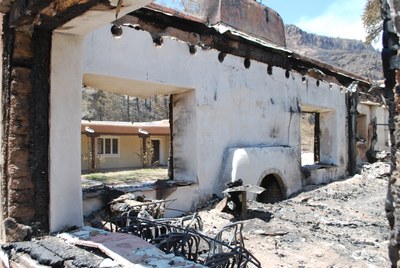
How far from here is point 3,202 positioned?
4199 millimetres

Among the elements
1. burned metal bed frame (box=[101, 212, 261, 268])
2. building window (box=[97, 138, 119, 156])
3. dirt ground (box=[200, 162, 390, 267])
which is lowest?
dirt ground (box=[200, 162, 390, 267])

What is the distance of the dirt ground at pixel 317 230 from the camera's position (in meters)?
5.53

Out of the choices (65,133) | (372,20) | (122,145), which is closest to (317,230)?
(65,133)

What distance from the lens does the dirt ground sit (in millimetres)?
5527

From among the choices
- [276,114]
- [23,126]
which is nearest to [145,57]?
[23,126]

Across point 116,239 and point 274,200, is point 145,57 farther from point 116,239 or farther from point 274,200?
point 274,200

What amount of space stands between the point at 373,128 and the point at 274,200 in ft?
32.3

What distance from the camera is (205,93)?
7828mm

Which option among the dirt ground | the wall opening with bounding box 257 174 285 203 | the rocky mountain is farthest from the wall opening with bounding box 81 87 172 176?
the rocky mountain

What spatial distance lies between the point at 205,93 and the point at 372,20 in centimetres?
1065

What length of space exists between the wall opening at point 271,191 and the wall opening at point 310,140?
481 cm

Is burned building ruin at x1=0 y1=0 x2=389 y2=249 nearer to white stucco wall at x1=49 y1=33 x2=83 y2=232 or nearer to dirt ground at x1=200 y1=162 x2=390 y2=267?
white stucco wall at x1=49 y1=33 x2=83 y2=232

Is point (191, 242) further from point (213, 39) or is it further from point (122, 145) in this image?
point (122, 145)

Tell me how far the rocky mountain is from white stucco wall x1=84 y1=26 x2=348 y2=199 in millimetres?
45084
